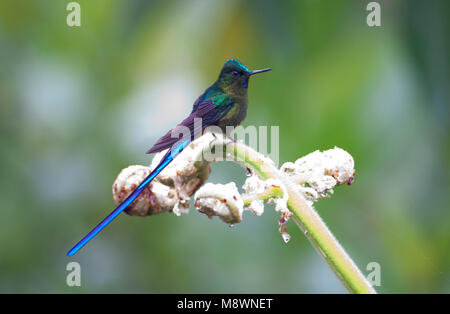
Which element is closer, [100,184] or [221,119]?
[221,119]

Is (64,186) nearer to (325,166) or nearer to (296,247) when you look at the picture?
(296,247)

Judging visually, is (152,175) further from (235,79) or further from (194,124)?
(235,79)

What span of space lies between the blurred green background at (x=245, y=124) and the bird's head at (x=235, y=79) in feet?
4.14

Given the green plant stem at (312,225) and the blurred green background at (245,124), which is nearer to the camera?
the green plant stem at (312,225)

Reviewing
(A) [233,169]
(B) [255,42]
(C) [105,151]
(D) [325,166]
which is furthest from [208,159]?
(C) [105,151]

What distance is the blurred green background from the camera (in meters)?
3.38

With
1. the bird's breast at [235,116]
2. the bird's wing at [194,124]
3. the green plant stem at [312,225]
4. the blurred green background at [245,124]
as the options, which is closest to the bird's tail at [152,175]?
the bird's wing at [194,124]

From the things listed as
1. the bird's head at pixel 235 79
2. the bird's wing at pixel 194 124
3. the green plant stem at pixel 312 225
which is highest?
the bird's head at pixel 235 79

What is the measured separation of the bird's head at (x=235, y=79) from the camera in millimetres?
2061

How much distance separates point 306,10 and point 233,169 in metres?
1.01

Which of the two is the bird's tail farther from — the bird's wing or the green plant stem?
the green plant stem

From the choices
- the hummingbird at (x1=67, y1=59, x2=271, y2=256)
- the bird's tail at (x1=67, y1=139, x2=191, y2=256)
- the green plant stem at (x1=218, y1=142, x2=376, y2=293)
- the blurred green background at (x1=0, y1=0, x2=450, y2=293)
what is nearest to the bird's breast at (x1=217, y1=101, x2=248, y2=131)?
the hummingbird at (x1=67, y1=59, x2=271, y2=256)

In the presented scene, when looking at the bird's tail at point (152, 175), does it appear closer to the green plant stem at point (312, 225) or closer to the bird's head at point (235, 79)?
the green plant stem at point (312, 225)

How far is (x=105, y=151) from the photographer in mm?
3877
